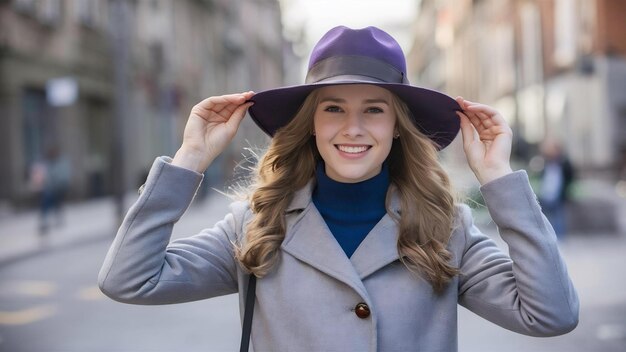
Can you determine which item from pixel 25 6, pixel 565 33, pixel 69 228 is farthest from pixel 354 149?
pixel 565 33

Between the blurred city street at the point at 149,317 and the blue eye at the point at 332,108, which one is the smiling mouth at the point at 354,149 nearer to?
the blue eye at the point at 332,108

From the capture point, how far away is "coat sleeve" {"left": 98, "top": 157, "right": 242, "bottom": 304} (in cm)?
232

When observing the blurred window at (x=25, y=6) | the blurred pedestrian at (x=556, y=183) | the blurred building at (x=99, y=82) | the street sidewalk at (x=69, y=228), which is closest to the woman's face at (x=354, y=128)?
the street sidewalk at (x=69, y=228)

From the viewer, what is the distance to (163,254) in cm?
235

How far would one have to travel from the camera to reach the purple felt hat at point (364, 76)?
238 cm

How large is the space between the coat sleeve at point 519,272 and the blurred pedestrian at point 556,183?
37.2 ft

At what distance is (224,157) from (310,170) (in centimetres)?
4404

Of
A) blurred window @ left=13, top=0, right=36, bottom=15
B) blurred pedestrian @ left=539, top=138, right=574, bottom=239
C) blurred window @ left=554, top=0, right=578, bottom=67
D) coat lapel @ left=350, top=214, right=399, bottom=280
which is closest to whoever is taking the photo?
coat lapel @ left=350, top=214, right=399, bottom=280

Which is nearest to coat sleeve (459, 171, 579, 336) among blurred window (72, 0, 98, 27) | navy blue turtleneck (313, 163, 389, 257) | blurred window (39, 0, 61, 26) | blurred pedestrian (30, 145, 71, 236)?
navy blue turtleneck (313, 163, 389, 257)

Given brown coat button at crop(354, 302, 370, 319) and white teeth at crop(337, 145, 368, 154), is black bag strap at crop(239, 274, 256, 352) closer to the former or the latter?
brown coat button at crop(354, 302, 370, 319)

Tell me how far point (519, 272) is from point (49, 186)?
52.5 feet

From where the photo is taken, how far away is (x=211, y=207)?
2550 centimetres

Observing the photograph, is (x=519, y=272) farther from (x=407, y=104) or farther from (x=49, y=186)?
(x=49, y=186)

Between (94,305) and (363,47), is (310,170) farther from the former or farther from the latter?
(94,305)
